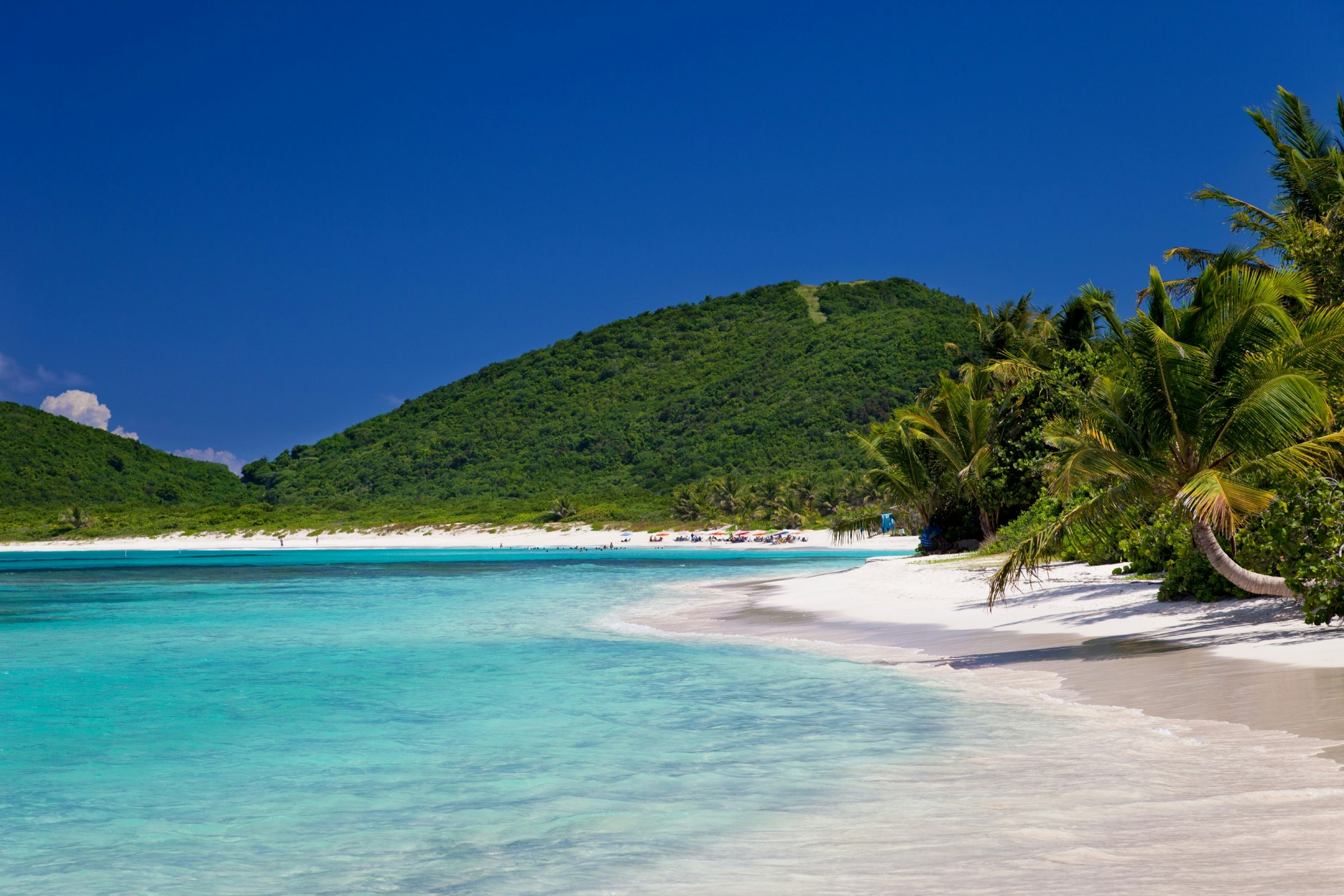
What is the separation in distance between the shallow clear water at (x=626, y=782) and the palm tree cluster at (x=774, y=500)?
56.7 metres

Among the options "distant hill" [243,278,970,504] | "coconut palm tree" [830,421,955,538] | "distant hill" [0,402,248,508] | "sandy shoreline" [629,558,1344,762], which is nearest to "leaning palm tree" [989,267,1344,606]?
"sandy shoreline" [629,558,1344,762]

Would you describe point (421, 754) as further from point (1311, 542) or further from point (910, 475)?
point (910, 475)

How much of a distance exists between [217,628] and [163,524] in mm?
78724

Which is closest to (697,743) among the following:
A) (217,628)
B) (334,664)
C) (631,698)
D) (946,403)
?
(631,698)

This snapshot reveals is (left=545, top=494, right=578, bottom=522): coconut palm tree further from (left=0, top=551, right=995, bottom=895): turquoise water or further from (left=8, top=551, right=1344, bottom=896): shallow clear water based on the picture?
(left=8, top=551, right=1344, bottom=896): shallow clear water

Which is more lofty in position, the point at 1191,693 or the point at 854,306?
the point at 854,306

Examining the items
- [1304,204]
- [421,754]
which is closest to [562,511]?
[1304,204]

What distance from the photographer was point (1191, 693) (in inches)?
331

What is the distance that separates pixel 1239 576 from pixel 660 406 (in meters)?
119

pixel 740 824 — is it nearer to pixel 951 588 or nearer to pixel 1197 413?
pixel 1197 413

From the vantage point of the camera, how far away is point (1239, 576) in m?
11.2

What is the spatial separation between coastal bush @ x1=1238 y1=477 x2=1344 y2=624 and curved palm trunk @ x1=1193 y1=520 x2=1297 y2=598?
0.64 ft

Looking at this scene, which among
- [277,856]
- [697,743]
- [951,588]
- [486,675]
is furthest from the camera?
[951,588]

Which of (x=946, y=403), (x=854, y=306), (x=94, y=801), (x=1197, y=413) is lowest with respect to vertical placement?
(x=94, y=801)
